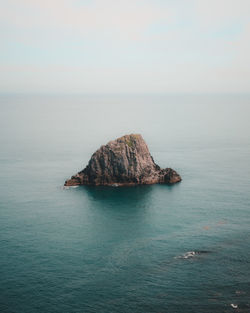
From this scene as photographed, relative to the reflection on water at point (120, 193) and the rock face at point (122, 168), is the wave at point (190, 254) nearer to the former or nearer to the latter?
the reflection on water at point (120, 193)

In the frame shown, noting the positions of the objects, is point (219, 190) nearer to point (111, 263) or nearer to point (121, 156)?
point (121, 156)

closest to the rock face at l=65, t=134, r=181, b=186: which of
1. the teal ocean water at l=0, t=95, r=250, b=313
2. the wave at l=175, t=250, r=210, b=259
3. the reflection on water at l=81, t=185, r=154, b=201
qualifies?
the reflection on water at l=81, t=185, r=154, b=201

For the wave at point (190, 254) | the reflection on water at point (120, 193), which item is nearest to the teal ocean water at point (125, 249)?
the wave at point (190, 254)

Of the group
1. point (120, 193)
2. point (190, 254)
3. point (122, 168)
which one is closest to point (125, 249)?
point (190, 254)

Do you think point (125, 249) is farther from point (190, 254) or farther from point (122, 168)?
point (122, 168)

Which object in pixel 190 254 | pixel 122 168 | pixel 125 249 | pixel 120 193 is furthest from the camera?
pixel 122 168

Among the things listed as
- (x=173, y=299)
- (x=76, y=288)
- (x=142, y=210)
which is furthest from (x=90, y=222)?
(x=173, y=299)

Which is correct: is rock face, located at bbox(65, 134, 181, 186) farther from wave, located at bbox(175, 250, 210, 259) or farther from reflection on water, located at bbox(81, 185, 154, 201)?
wave, located at bbox(175, 250, 210, 259)

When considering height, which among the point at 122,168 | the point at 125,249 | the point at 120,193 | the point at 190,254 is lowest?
the point at 190,254
